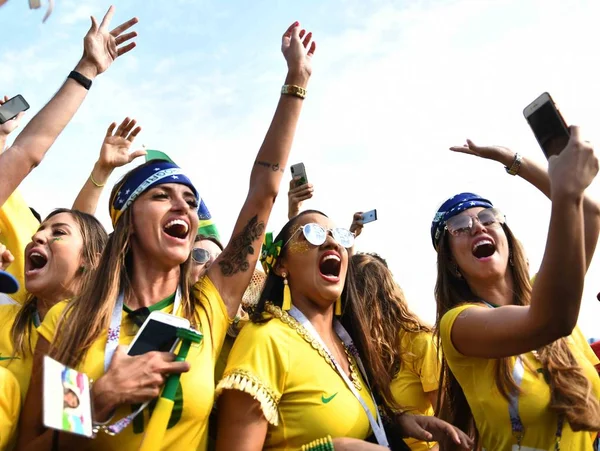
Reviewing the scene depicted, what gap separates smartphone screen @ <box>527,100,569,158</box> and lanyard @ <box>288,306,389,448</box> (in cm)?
178

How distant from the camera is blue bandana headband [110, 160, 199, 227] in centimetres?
405

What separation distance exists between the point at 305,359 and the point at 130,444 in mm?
1077

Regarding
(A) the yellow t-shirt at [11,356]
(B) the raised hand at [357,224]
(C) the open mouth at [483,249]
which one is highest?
(B) the raised hand at [357,224]

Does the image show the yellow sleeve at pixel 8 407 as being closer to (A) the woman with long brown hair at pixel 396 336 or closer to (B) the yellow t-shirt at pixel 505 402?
(A) the woman with long brown hair at pixel 396 336

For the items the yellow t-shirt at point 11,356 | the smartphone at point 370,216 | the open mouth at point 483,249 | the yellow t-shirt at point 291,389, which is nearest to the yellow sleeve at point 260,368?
the yellow t-shirt at point 291,389

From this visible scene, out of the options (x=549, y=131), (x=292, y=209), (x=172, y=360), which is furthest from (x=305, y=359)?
(x=292, y=209)

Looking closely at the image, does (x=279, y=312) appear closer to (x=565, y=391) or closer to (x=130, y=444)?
(x=130, y=444)

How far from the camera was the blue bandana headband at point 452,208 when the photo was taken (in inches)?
179

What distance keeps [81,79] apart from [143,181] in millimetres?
845

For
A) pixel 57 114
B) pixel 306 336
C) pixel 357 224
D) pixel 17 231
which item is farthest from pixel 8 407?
pixel 357 224

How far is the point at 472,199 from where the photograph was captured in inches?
181

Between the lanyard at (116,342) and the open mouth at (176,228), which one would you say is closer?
the lanyard at (116,342)

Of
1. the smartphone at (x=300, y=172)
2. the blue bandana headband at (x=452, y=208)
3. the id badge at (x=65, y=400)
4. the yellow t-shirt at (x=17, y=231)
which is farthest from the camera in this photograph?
the smartphone at (x=300, y=172)

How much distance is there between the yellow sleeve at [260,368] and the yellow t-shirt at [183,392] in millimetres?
113
